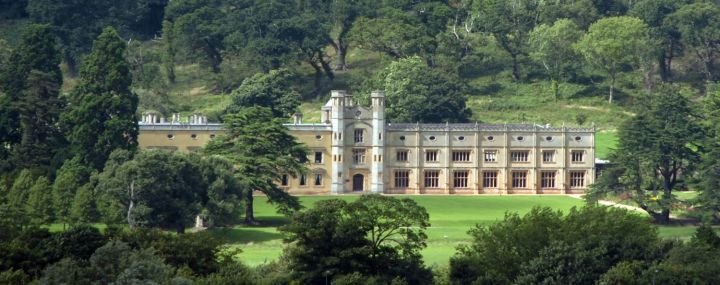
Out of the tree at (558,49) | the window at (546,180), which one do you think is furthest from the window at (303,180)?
the tree at (558,49)

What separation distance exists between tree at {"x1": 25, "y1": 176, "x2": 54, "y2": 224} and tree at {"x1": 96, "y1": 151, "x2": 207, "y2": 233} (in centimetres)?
286

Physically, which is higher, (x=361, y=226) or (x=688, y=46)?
(x=688, y=46)

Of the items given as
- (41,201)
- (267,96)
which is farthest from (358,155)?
(41,201)

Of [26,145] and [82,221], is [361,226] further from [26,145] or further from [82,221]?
[26,145]

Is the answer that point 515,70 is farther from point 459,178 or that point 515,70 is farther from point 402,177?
point 402,177

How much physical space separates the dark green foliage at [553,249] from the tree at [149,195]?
16.8 meters

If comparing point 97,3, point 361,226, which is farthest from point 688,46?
point 361,226

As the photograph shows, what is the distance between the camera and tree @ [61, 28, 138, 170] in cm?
11394

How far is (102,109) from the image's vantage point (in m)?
115

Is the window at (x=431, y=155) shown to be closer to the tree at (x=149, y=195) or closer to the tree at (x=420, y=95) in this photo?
the tree at (x=420, y=95)

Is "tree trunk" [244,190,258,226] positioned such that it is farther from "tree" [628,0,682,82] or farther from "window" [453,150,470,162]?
"tree" [628,0,682,82]

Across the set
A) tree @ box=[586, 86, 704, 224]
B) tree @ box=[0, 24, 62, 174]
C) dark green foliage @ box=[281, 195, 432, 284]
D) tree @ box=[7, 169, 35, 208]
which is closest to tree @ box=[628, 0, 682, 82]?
tree @ box=[586, 86, 704, 224]

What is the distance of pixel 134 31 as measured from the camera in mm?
167250

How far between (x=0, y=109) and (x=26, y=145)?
3.23 m
